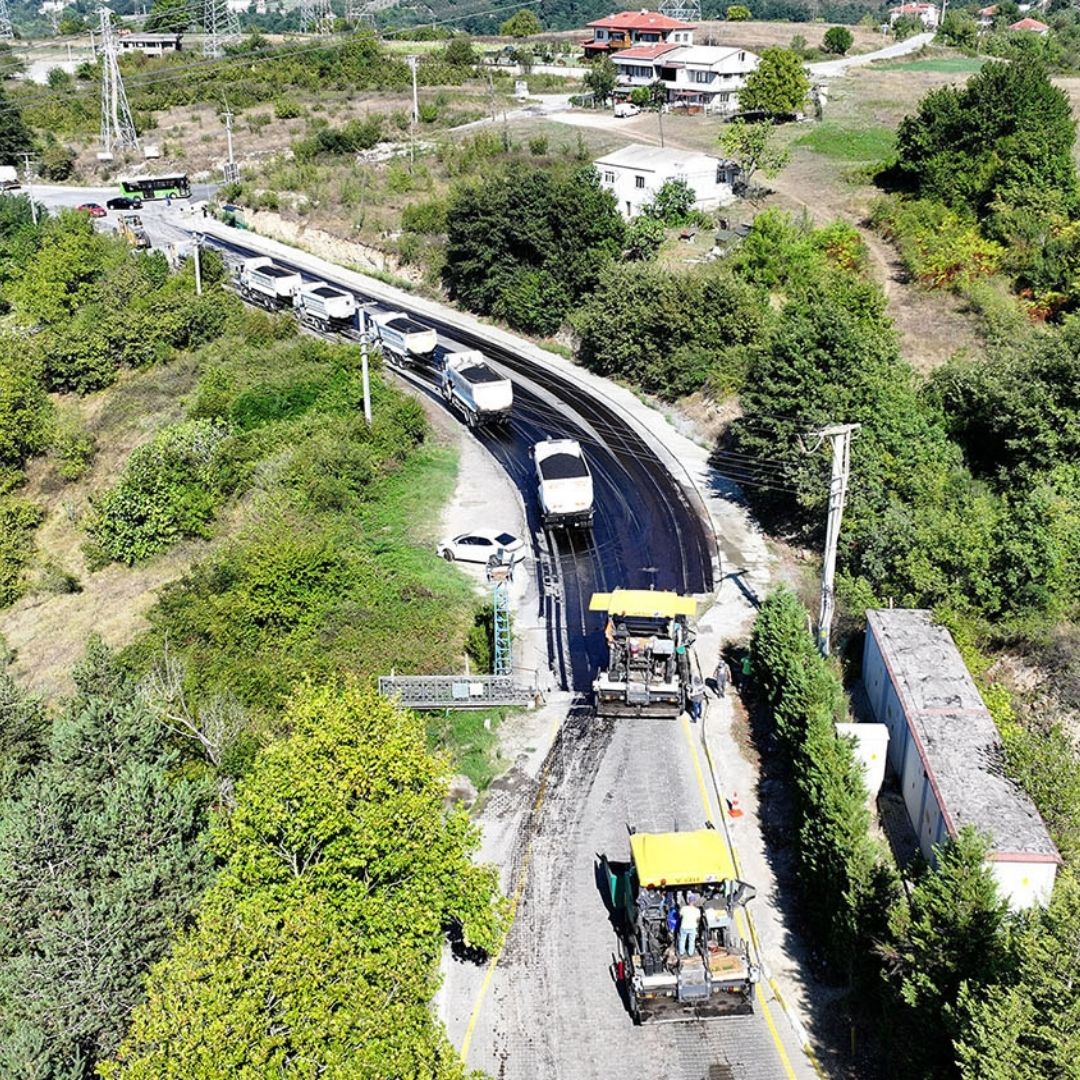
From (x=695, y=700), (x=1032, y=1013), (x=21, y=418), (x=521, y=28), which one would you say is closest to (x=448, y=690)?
(x=695, y=700)

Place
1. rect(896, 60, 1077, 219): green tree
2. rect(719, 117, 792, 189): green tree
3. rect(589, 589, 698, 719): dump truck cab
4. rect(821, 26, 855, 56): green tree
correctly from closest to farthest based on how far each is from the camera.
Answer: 1. rect(589, 589, 698, 719): dump truck cab
2. rect(896, 60, 1077, 219): green tree
3. rect(719, 117, 792, 189): green tree
4. rect(821, 26, 855, 56): green tree

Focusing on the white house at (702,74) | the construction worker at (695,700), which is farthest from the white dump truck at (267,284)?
the white house at (702,74)

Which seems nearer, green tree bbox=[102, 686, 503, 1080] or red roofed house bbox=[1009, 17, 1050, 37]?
green tree bbox=[102, 686, 503, 1080]

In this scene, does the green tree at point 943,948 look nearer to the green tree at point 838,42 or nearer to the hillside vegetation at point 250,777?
the hillside vegetation at point 250,777

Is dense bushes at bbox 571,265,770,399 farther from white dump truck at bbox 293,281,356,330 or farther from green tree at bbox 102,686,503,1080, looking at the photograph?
green tree at bbox 102,686,503,1080

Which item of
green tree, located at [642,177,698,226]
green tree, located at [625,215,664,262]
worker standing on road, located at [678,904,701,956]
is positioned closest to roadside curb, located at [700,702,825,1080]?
worker standing on road, located at [678,904,701,956]

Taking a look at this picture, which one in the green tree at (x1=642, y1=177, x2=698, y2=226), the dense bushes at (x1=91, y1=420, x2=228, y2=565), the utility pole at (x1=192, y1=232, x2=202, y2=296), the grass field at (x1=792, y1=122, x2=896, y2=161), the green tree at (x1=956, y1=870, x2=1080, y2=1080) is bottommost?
the dense bushes at (x1=91, y1=420, x2=228, y2=565)

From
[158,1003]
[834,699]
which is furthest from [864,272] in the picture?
[158,1003]
